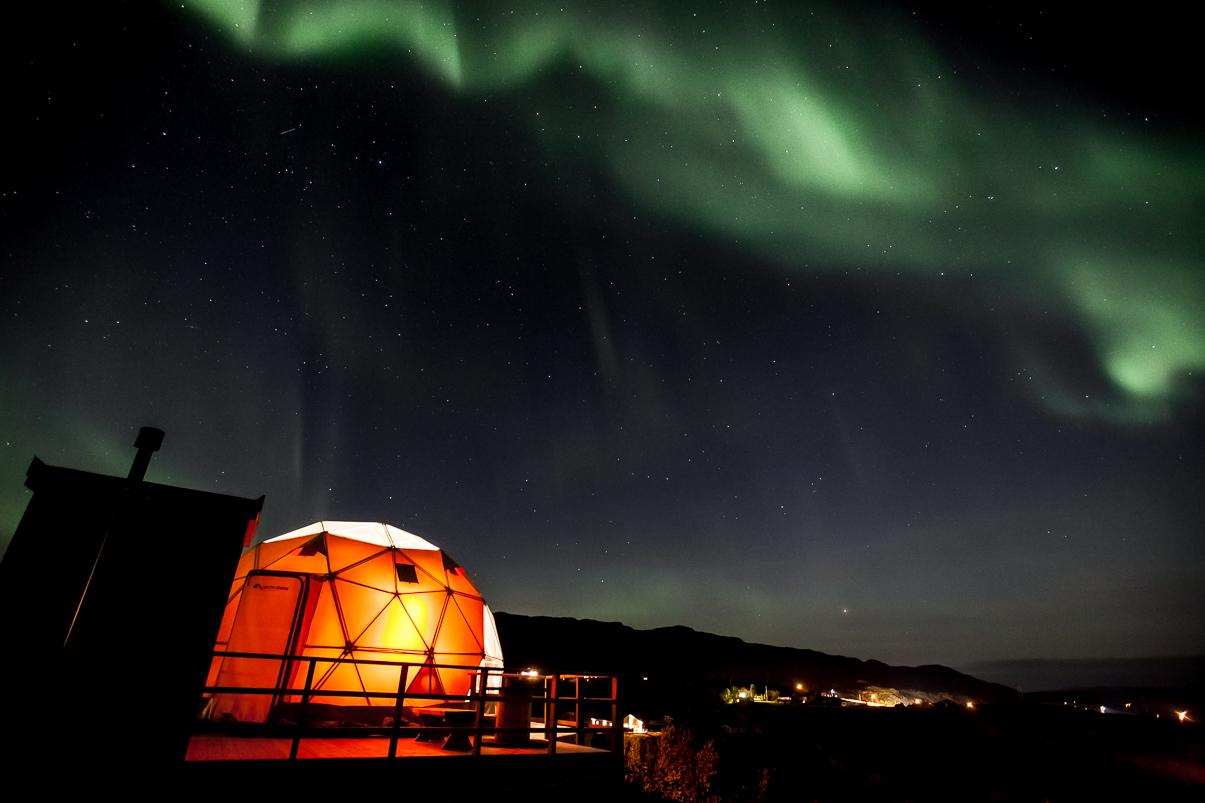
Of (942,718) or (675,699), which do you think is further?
(675,699)

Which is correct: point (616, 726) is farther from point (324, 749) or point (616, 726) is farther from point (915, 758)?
point (915, 758)

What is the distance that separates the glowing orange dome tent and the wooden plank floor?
81 centimetres

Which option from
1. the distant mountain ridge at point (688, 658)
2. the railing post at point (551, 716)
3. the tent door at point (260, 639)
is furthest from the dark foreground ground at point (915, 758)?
the distant mountain ridge at point (688, 658)

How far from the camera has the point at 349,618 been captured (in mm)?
10773

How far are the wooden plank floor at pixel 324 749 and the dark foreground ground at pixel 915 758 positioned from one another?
992 cm

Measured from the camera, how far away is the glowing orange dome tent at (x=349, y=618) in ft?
30.7

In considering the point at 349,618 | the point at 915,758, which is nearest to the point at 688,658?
the point at 915,758

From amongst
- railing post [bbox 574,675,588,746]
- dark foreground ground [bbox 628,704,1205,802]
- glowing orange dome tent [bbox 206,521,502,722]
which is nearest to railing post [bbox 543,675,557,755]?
railing post [bbox 574,675,588,746]

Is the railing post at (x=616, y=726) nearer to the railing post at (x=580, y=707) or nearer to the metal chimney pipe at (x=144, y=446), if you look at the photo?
the railing post at (x=580, y=707)

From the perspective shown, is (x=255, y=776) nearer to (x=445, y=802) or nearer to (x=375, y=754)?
(x=375, y=754)

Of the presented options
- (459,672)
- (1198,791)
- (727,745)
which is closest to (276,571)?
(459,672)

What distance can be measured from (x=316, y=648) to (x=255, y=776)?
4.17 m

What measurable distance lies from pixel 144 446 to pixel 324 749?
4.48m

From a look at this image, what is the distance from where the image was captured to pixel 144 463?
643 cm
